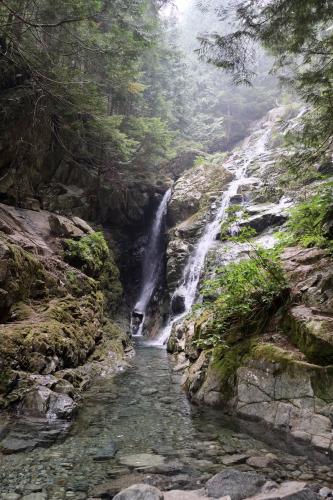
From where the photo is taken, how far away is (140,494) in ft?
9.70

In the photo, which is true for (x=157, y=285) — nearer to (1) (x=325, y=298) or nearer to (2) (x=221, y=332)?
(2) (x=221, y=332)

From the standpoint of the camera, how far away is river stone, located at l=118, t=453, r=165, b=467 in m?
3.83

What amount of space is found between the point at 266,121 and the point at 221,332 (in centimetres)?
2955

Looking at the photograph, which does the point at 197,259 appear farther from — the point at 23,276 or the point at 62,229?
the point at 23,276

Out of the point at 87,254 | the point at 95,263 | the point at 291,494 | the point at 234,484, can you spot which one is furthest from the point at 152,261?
the point at 291,494

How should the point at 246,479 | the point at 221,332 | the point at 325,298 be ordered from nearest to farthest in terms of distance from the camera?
the point at 246,479 < the point at 325,298 < the point at 221,332

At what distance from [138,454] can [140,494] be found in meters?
1.20

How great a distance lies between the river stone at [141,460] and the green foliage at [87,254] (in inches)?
Answer: 313

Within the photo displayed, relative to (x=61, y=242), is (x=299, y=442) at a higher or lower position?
lower

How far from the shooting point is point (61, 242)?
1148 cm

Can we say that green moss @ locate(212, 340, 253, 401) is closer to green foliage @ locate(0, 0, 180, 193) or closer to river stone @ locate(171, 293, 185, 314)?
green foliage @ locate(0, 0, 180, 193)

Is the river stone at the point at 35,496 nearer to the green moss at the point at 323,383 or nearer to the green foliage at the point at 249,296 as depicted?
the green moss at the point at 323,383

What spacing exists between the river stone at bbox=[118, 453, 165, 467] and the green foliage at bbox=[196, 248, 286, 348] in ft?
8.01

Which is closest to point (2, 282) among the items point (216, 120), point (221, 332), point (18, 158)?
point (221, 332)
